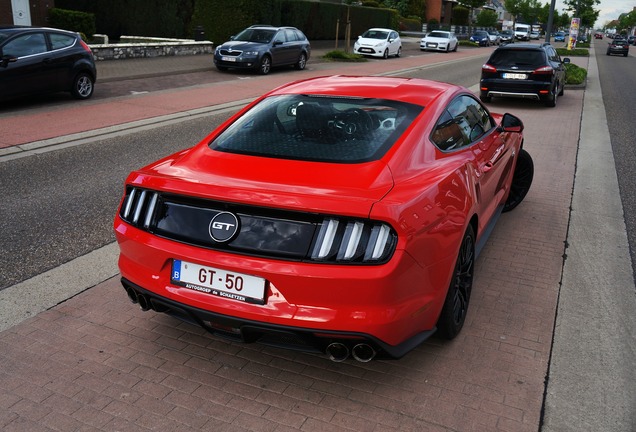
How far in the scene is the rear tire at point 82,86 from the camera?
1320 centimetres

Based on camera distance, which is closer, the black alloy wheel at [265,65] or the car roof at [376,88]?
the car roof at [376,88]

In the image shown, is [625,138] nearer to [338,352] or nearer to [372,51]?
[338,352]

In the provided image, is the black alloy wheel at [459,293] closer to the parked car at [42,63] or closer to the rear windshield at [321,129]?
the rear windshield at [321,129]

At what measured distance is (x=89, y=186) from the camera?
7164 millimetres

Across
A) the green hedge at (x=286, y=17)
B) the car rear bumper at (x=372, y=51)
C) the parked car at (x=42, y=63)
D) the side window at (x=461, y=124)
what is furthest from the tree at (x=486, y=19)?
the side window at (x=461, y=124)

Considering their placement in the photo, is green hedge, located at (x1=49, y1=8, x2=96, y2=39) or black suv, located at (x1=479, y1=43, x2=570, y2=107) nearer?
black suv, located at (x1=479, y1=43, x2=570, y2=107)

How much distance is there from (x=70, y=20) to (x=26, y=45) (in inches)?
437

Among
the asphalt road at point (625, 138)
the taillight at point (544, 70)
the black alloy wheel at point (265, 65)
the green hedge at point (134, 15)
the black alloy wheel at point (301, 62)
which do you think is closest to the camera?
the asphalt road at point (625, 138)

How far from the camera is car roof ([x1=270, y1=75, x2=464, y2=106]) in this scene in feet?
13.4

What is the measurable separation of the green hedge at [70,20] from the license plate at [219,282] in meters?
21.7

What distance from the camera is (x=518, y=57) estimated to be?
15.3 meters

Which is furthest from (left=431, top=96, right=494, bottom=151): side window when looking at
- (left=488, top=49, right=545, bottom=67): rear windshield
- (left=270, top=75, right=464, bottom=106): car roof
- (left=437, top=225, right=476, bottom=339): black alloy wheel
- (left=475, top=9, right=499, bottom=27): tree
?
(left=475, top=9, right=499, bottom=27): tree

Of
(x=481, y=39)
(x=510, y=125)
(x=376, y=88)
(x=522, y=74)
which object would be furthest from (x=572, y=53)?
(x=376, y=88)

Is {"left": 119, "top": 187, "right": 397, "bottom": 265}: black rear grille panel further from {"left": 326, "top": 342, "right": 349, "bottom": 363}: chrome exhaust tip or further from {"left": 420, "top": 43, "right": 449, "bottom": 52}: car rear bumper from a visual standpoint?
{"left": 420, "top": 43, "right": 449, "bottom": 52}: car rear bumper
